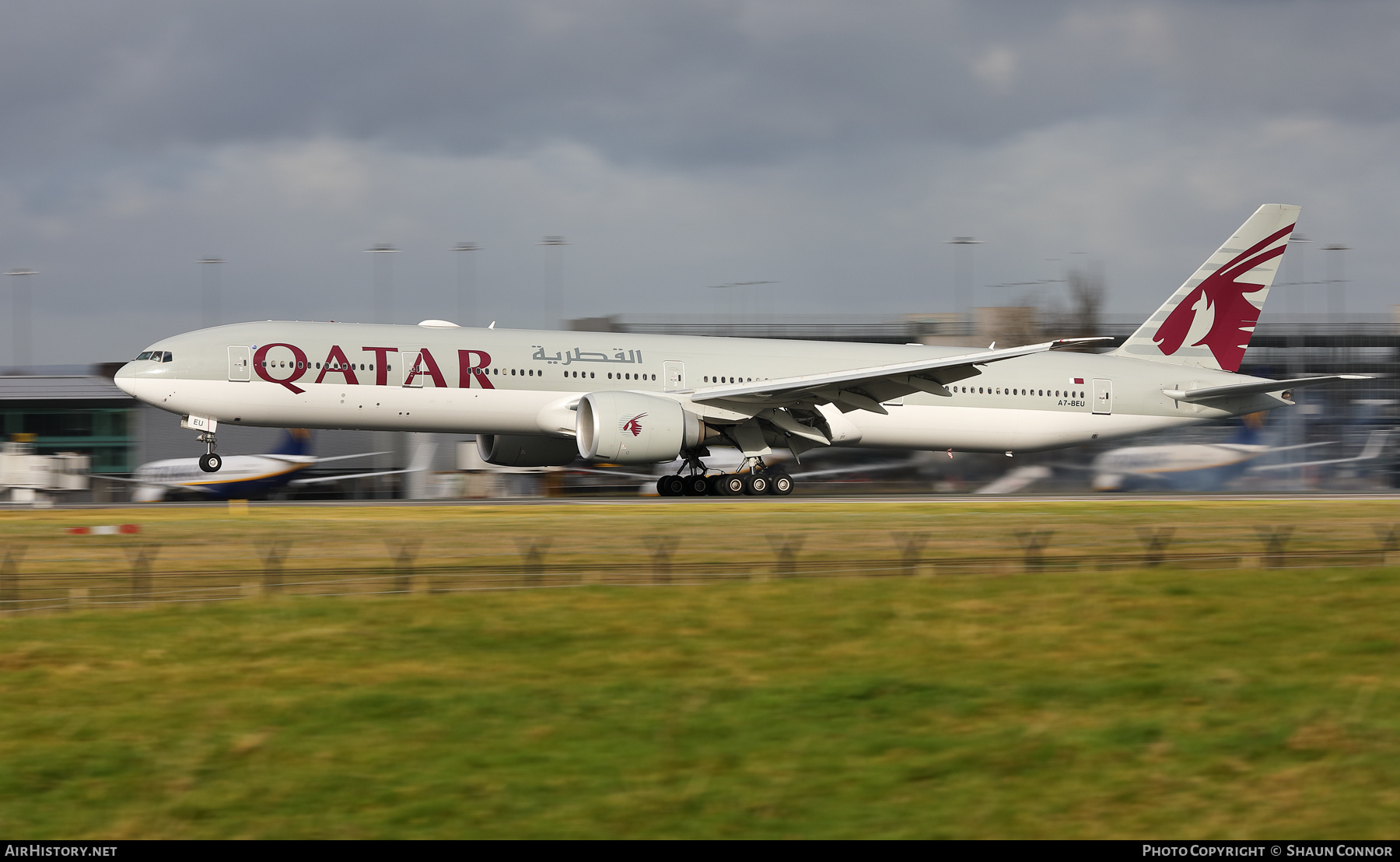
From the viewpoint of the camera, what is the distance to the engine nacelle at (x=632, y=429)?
3078 centimetres

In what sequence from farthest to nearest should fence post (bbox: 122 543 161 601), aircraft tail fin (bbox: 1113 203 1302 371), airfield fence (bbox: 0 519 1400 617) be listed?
aircraft tail fin (bbox: 1113 203 1302 371) < airfield fence (bbox: 0 519 1400 617) < fence post (bbox: 122 543 161 601)

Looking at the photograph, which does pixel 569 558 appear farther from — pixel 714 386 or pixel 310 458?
pixel 310 458

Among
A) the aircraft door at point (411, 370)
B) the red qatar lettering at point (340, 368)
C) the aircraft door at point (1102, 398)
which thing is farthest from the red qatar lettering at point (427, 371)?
the aircraft door at point (1102, 398)

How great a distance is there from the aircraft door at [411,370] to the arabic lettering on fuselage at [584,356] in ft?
9.43

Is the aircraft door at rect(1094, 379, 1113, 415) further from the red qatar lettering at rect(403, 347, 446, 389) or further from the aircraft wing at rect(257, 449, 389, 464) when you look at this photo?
the aircraft wing at rect(257, 449, 389, 464)

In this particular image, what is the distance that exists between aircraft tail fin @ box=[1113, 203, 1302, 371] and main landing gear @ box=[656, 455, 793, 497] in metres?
12.2

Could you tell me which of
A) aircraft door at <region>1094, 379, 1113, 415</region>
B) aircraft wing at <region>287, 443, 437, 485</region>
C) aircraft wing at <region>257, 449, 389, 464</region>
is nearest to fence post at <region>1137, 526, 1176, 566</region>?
aircraft door at <region>1094, 379, 1113, 415</region>

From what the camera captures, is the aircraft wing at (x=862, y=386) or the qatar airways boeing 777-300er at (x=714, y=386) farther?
the aircraft wing at (x=862, y=386)

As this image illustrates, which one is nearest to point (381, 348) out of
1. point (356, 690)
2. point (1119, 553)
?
point (1119, 553)

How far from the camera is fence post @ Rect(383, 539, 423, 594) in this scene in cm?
1533

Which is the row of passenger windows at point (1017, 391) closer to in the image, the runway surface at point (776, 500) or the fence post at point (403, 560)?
the runway surface at point (776, 500)
